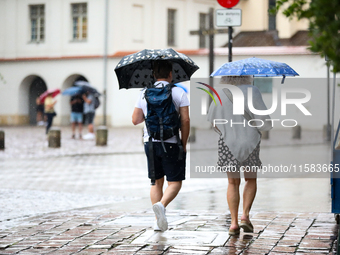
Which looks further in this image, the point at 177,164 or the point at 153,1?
the point at 153,1

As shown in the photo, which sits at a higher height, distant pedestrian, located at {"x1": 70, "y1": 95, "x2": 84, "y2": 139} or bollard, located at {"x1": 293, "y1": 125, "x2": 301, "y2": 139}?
distant pedestrian, located at {"x1": 70, "y1": 95, "x2": 84, "y2": 139}

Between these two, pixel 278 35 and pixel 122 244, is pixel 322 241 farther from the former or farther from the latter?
pixel 278 35

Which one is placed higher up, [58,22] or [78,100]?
[58,22]

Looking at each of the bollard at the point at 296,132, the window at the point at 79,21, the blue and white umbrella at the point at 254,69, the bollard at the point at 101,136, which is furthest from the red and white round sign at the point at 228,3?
the window at the point at 79,21

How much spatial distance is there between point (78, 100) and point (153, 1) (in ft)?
55.9

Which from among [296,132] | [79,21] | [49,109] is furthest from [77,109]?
[79,21]

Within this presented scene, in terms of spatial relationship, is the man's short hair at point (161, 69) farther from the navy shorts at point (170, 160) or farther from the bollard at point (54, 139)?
the bollard at point (54, 139)

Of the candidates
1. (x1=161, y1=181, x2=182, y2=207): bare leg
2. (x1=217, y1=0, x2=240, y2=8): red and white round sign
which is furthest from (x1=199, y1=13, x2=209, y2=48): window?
(x1=161, y1=181, x2=182, y2=207): bare leg

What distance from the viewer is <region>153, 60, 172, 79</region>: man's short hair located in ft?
20.4

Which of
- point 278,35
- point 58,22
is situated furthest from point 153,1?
point 278,35

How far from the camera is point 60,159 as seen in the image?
15758 mm

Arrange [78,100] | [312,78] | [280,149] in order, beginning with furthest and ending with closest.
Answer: [312,78] < [78,100] < [280,149]

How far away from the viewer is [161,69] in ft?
20.4

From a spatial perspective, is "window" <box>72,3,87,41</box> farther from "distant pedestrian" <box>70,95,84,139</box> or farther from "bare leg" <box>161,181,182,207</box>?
"bare leg" <box>161,181,182,207</box>
